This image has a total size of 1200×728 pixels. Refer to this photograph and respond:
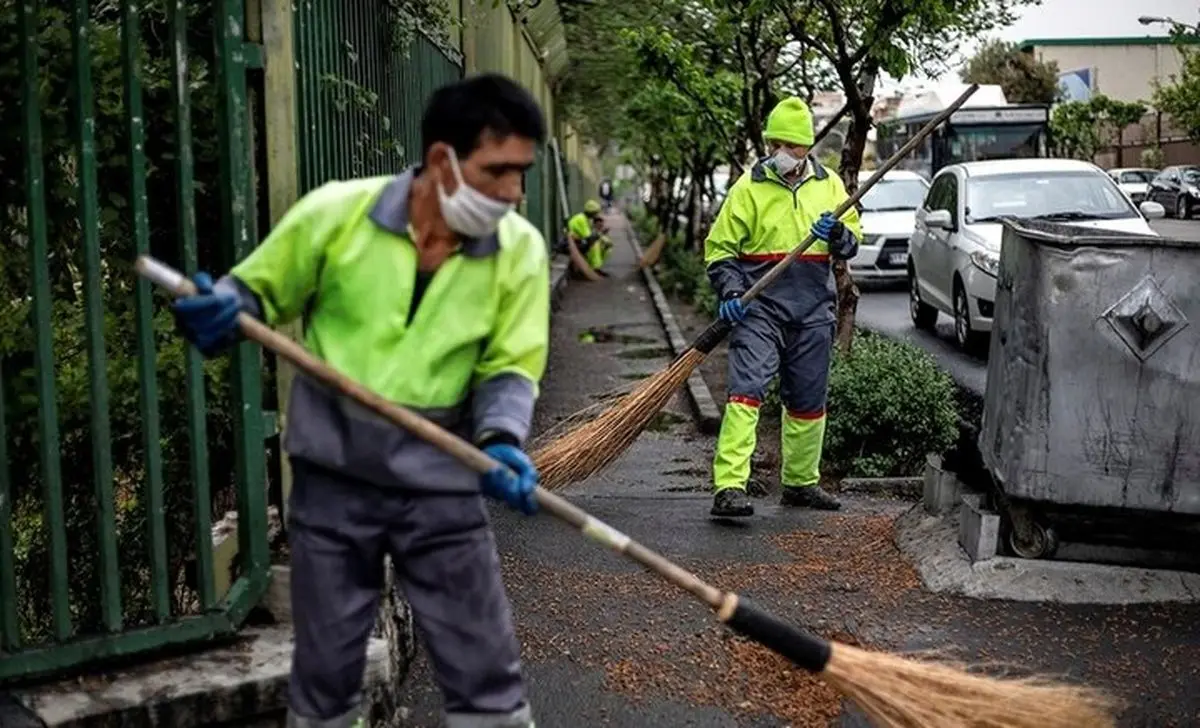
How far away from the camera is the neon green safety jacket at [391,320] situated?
311 centimetres

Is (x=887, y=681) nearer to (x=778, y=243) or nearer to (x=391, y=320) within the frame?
(x=391, y=320)

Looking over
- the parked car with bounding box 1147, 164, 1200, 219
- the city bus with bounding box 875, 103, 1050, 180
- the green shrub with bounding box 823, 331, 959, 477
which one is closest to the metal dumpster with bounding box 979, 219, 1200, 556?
the green shrub with bounding box 823, 331, 959, 477

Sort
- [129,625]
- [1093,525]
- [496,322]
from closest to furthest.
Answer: [496,322]
[129,625]
[1093,525]

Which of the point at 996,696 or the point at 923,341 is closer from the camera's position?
the point at 996,696

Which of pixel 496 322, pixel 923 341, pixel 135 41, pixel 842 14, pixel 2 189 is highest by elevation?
pixel 842 14

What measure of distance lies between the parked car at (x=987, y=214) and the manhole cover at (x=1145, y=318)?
7.79m

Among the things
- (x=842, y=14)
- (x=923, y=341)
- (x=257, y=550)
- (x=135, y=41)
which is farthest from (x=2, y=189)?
(x=923, y=341)

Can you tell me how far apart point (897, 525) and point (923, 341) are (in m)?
8.45

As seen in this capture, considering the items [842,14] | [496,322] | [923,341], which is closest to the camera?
[496,322]

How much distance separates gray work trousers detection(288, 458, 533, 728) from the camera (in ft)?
10.6

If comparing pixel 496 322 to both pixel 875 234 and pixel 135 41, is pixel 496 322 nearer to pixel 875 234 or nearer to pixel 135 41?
pixel 135 41

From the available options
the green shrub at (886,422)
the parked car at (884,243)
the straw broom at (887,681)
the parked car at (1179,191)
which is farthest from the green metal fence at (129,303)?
the parked car at (1179,191)

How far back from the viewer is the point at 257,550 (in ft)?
13.4

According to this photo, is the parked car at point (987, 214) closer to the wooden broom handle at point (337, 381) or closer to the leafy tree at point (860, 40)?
the leafy tree at point (860, 40)
